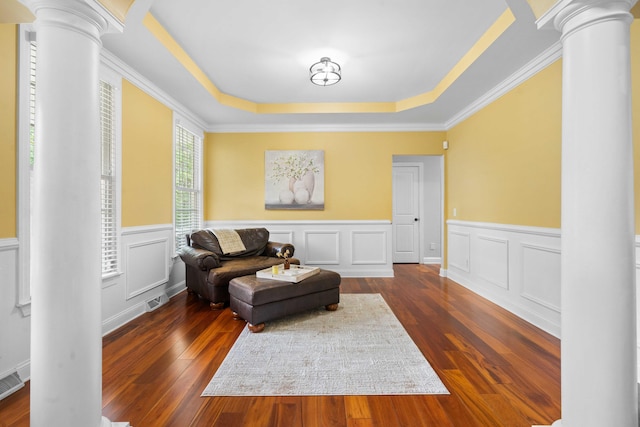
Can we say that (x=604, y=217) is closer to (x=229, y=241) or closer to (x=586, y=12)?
(x=586, y=12)

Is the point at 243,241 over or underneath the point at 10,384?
over

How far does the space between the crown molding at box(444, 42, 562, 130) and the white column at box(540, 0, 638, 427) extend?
1868 mm

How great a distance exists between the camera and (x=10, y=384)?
1908mm

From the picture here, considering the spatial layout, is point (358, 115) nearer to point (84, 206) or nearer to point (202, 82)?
point (202, 82)

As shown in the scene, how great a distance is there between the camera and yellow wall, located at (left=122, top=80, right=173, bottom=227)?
10.4 ft

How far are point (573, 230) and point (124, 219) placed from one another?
3.61 meters

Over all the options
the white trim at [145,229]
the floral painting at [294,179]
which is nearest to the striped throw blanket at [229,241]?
the white trim at [145,229]

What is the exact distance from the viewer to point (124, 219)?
123 inches

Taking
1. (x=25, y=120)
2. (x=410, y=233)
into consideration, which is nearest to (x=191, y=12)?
(x=25, y=120)

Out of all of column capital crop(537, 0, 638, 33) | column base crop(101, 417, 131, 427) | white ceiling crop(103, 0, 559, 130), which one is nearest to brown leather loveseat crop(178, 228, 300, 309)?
white ceiling crop(103, 0, 559, 130)

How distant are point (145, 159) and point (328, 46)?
2370 millimetres

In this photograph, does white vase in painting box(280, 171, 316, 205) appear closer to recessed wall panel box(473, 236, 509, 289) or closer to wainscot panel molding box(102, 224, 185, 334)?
wainscot panel molding box(102, 224, 185, 334)

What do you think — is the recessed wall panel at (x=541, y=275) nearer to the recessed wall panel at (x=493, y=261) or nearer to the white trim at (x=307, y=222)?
the recessed wall panel at (x=493, y=261)

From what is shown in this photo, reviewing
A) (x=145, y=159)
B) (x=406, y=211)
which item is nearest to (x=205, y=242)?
(x=145, y=159)
